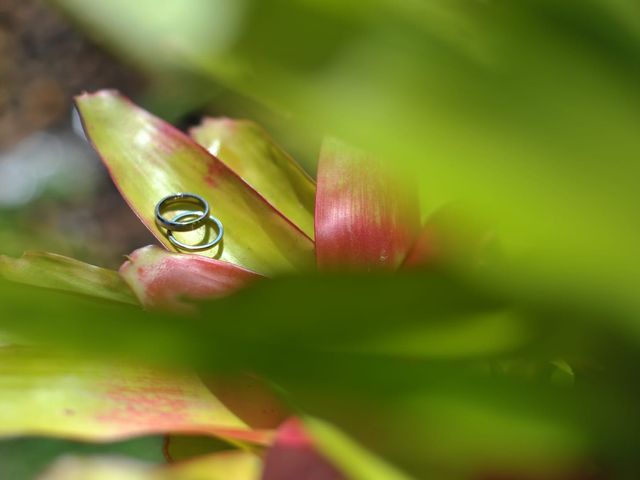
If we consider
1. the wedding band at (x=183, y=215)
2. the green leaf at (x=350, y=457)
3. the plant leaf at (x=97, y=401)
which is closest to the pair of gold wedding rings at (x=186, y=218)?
the wedding band at (x=183, y=215)

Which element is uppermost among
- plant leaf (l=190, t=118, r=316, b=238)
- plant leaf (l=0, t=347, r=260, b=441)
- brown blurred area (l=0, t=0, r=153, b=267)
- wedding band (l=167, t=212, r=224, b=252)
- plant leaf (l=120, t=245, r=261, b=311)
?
brown blurred area (l=0, t=0, r=153, b=267)

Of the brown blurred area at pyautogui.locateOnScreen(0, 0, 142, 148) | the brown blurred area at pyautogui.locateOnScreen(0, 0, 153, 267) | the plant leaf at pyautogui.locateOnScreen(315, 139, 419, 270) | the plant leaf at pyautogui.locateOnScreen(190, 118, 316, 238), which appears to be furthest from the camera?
the brown blurred area at pyautogui.locateOnScreen(0, 0, 142, 148)

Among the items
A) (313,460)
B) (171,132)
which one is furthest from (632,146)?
(171,132)

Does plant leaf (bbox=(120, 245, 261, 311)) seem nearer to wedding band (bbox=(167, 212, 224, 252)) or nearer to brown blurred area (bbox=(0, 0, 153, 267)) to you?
wedding band (bbox=(167, 212, 224, 252))

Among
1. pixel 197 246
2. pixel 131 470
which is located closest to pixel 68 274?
pixel 197 246

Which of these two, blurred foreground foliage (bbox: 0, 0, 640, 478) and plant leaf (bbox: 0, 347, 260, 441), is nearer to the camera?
blurred foreground foliage (bbox: 0, 0, 640, 478)

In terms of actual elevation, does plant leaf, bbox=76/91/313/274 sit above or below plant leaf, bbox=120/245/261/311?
above

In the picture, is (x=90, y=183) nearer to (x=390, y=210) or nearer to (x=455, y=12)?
(x=390, y=210)

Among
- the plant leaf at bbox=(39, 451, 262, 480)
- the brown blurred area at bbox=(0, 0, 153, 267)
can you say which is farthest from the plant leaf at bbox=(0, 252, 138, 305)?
the brown blurred area at bbox=(0, 0, 153, 267)
